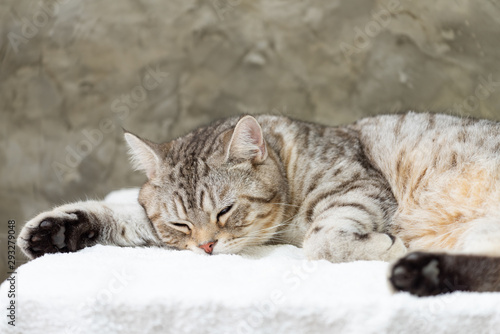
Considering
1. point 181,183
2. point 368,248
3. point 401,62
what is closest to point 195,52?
point 401,62

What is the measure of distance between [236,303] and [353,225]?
0.55m

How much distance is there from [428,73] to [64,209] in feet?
7.96

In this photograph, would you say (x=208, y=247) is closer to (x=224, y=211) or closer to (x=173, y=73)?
(x=224, y=211)

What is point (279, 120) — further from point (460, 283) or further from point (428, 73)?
point (428, 73)

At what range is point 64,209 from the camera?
1823 millimetres

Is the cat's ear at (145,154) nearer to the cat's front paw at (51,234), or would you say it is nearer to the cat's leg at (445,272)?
the cat's front paw at (51,234)

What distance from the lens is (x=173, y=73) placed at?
3422 millimetres

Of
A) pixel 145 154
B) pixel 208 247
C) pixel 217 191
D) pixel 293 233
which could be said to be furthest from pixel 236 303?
pixel 145 154

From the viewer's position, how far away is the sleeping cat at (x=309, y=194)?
5.39 feet

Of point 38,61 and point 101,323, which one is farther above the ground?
point 38,61

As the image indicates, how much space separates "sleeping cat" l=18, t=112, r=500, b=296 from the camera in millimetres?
1642

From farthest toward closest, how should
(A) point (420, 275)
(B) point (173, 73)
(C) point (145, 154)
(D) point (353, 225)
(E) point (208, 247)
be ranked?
1. (B) point (173, 73)
2. (C) point (145, 154)
3. (E) point (208, 247)
4. (D) point (353, 225)
5. (A) point (420, 275)

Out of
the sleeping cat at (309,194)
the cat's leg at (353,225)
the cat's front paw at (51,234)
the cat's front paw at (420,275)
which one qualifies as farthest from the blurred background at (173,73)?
the cat's front paw at (420,275)

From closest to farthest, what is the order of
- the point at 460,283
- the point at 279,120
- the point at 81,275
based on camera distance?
the point at 460,283 → the point at 81,275 → the point at 279,120
